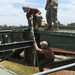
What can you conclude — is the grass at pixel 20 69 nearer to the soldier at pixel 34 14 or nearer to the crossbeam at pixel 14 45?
the soldier at pixel 34 14

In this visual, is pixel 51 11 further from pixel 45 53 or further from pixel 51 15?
pixel 45 53

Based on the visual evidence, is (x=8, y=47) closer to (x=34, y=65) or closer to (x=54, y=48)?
(x=34, y=65)

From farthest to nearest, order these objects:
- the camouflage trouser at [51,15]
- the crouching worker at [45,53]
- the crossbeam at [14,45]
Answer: the camouflage trouser at [51,15]
the crouching worker at [45,53]
the crossbeam at [14,45]

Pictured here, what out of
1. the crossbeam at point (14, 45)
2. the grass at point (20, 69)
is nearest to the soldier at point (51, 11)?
the grass at point (20, 69)

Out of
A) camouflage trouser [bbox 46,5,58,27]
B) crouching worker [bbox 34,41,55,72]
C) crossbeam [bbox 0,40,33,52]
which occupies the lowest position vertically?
crouching worker [bbox 34,41,55,72]

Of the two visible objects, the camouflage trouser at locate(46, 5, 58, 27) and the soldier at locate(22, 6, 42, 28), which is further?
the camouflage trouser at locate(46, 5, 58, 27)

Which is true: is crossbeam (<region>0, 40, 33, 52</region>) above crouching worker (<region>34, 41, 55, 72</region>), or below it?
above

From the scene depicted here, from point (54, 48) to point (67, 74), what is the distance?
1.71 m

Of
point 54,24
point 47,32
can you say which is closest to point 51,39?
point 47,32

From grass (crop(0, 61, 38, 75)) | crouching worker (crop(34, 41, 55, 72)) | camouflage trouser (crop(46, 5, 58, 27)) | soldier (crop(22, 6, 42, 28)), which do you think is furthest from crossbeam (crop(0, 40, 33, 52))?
camouflage trouser (crop(46, 5, 58, 27))

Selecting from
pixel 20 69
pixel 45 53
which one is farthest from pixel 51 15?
pixel 45 53

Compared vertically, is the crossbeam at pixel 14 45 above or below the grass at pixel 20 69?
above

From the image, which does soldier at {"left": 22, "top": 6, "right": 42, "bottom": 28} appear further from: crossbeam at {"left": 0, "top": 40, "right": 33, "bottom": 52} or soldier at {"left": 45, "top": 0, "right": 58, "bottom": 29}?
crossbeam at {"left": 0, "top": 40, "right": 33, "bottom": 52}

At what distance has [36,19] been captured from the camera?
9.85 m
